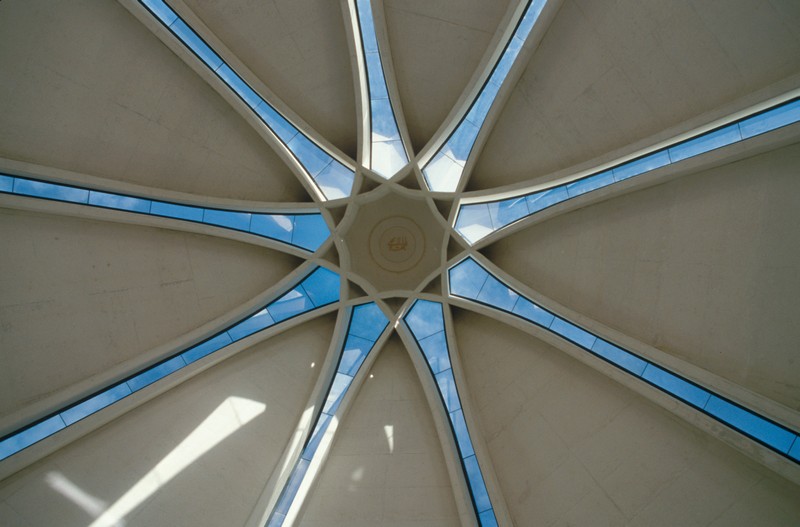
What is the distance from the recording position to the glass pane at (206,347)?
14.8 meters

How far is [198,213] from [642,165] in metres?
12.3

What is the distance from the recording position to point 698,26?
472 inches

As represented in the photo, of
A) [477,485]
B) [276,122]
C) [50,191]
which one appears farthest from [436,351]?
[50,191]

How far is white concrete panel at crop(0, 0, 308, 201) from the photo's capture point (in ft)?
41.3

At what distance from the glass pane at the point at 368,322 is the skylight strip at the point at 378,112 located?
174 inches

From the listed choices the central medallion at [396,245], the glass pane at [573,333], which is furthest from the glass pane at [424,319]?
the glass pane at [573,333]

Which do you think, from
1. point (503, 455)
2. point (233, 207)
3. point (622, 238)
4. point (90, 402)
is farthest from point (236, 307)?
point (622, 238)

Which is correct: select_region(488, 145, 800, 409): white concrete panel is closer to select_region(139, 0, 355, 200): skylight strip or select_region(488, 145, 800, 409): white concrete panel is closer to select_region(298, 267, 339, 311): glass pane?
select_region(139, 0, 355, 200): skylight strip

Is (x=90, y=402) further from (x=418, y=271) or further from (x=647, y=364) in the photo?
(x=647, y=364)

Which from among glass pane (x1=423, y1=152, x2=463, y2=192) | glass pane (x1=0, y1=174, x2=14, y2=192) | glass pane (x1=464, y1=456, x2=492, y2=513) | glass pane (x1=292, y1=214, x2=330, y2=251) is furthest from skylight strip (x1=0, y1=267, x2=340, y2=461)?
glass pane (x1=464, y1=456, x2=492, y2=513)

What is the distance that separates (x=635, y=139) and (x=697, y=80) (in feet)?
6.17

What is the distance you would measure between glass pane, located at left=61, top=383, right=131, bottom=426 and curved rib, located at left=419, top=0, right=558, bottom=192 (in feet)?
34.4

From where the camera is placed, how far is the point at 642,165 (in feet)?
43.2

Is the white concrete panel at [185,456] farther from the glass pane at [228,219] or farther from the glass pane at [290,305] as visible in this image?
the glass pane at [228,219]
